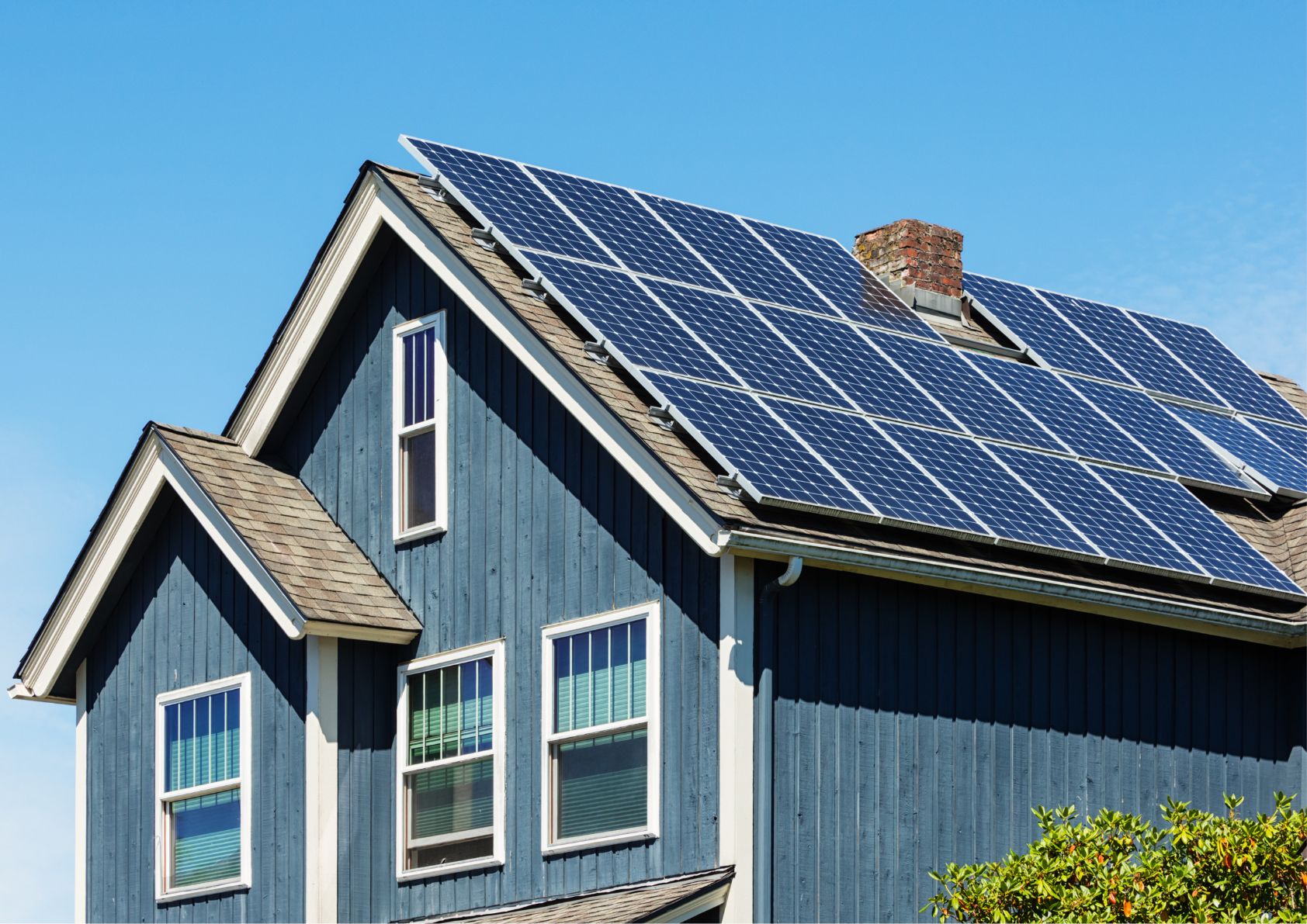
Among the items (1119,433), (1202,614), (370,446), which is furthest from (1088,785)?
(370,446)

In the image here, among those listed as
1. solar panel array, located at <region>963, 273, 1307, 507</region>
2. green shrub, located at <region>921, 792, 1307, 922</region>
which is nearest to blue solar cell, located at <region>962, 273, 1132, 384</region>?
solar panel array, located at <region>963, 273, 1307, 507</region>

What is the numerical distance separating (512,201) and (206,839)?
7.12 m

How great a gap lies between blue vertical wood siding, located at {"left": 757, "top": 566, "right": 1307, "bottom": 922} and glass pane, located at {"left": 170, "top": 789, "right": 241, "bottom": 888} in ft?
21.6

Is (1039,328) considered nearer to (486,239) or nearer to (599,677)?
(486,239)

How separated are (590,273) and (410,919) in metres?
6.30

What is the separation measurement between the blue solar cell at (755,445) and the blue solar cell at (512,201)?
2780 millimetres

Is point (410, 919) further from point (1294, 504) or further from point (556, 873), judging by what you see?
point (1294, 504)

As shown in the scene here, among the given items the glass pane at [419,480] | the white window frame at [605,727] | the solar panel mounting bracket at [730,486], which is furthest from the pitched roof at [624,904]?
the glass pane at [419,480]

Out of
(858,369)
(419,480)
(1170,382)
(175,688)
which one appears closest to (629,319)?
(858,369)

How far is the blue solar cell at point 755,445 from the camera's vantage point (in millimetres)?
17547

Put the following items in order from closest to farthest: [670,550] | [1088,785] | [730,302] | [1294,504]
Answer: [670,550], [1088,785], [730,302], [1294,504]

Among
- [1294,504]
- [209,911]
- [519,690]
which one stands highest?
[1294,504]

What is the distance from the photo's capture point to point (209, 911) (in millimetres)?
21438

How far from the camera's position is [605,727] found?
18.5 metres
